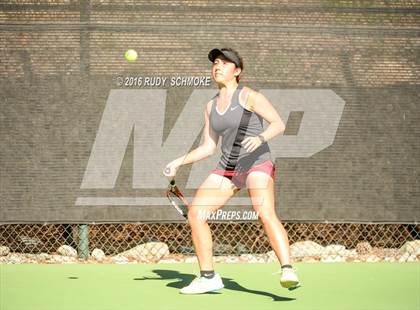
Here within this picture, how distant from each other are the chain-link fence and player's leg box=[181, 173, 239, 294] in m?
1.96

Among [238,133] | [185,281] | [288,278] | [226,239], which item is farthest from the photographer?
[226,239]

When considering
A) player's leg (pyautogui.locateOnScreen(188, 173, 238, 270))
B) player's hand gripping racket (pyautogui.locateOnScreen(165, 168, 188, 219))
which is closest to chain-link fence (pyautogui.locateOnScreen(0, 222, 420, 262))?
player's hand gripping racket (pyautogui.locateOnScreen(165, 168, 188, 219))

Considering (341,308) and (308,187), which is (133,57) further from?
(341,308)

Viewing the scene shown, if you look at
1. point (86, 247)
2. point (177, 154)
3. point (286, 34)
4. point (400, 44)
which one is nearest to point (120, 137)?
point (177, 154)

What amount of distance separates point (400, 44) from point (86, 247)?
3387 millimetres

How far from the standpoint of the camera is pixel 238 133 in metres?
6.14

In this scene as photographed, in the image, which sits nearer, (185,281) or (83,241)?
(185,281)

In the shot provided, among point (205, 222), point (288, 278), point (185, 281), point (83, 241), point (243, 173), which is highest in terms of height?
point (83, 241)

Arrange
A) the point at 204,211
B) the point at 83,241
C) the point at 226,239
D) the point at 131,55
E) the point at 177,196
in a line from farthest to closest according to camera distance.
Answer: the point at 226,239, the point at 83,241, the point at 131,55, the point at 177,196, the point at 204,211

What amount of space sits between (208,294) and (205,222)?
55cm

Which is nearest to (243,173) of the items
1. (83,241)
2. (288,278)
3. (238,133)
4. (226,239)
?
(238,133)

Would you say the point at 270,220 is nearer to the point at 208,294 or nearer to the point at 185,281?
the point at 208,294

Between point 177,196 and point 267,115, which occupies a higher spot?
point 267,115

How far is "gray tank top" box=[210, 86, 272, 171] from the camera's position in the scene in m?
6.09
